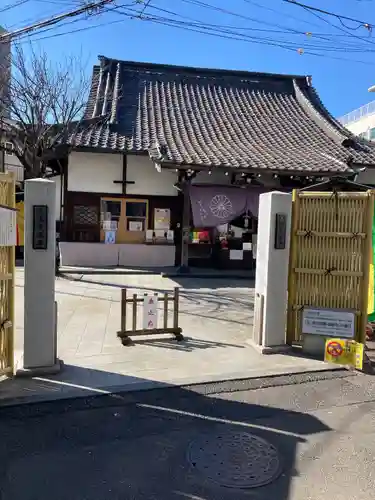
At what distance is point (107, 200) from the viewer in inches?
497

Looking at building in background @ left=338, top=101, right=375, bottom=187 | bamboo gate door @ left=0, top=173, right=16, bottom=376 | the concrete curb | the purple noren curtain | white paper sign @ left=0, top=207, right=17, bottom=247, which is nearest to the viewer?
the concrete curb

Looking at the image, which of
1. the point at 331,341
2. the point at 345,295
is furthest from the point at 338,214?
the point at 331,341

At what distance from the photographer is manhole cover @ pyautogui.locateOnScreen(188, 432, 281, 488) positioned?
298 centimetres

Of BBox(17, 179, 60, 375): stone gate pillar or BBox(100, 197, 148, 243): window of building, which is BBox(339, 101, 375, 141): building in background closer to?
BBox(100, 197, 148, 243): window of building

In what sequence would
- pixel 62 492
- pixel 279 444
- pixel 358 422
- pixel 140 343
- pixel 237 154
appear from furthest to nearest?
pixel 237 154 → pixel 140 343 → pixel 358 422 → pixel 279 444 → pixel 62 492

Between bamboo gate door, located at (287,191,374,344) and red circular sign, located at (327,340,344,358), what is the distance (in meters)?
0.54

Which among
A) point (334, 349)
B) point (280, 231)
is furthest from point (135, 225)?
point (334, 349)

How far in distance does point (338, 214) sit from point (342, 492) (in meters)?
3.62

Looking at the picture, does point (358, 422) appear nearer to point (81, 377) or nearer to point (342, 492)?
point (342, 492)

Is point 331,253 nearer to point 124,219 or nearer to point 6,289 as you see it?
point 6,289

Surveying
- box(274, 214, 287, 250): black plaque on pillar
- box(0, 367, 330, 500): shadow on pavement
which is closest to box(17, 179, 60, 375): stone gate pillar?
box(0, 367, 330, 500): shadow on pavement

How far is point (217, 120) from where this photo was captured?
14.6m

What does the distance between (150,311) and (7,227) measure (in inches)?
95.9

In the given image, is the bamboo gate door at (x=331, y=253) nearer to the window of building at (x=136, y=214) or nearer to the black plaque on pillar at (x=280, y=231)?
the black plaque on pillar at (x=280, y=231)
